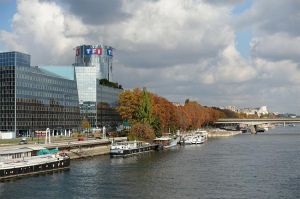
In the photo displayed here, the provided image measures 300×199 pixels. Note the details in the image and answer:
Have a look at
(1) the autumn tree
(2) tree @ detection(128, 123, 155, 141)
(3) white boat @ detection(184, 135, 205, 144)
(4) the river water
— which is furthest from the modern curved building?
(4) the river water

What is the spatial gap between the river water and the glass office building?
2372 inches

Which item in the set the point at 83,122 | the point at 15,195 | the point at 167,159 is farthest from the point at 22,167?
the point at 83,122

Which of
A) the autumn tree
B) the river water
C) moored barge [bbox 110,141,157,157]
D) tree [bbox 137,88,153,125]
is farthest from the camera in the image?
the autumn tree

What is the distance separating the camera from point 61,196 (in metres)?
63.6

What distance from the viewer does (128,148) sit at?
12381 cm

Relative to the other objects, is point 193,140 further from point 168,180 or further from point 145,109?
point 168,180

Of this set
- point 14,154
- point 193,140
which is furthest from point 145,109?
point 14,154

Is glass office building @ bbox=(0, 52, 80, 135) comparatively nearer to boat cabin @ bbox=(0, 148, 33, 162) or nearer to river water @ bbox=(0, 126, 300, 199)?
river water @ bbox=(0, 126, 300, 199)

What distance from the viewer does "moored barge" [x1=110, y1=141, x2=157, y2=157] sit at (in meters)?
119

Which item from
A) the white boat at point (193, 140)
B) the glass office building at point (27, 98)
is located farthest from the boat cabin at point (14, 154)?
the white boat at point (193, 140)

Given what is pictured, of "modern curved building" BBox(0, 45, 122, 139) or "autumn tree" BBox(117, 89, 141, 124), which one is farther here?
"autumn tree" BBox(117, 89, 141, 124)

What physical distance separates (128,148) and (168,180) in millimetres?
48107

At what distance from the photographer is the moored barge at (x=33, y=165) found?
78.1m

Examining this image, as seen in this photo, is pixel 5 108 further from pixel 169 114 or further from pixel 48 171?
pixel 48 171
